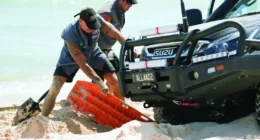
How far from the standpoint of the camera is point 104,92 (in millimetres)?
6777

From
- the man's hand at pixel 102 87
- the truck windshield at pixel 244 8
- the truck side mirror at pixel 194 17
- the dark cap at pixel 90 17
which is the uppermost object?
the dark cap at pixel 90 17

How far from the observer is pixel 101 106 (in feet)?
23.5

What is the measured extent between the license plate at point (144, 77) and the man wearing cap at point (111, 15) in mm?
1910

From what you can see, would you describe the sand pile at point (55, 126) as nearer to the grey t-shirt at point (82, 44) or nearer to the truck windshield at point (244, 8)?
the grey t-shirt at point (82, 44)

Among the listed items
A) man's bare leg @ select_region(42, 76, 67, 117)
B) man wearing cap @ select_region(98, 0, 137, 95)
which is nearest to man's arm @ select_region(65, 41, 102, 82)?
man's bare leg @ select_region(42, 76, 67, 117)

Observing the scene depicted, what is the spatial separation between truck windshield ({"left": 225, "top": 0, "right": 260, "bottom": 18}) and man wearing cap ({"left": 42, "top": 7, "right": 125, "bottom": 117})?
152cm

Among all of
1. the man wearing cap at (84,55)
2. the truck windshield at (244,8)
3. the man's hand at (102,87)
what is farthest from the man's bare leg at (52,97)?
the truck windshield at (244,8)

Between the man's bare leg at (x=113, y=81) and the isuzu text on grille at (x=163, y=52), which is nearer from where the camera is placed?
the isuzu text on grille at (x=163, y=52)

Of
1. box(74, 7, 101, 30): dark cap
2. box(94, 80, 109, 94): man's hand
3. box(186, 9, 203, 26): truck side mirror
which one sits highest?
box(74, 7, 101, 30): dark cap

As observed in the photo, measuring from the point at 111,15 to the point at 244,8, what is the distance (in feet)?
6.68

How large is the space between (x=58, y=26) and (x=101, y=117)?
26.4 m

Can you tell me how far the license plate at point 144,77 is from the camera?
18.5ft

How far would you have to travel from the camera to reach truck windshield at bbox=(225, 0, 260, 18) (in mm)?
6526

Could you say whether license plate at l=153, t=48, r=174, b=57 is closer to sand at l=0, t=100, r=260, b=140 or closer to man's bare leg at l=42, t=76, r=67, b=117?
sand at l=0, t=100, r=260, b=140
